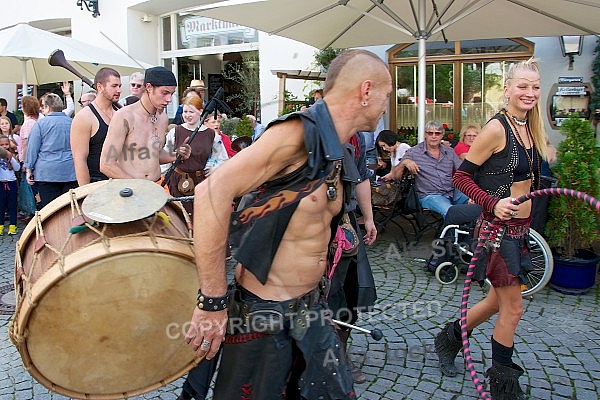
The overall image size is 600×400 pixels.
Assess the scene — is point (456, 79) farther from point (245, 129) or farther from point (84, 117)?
point (84, 117)

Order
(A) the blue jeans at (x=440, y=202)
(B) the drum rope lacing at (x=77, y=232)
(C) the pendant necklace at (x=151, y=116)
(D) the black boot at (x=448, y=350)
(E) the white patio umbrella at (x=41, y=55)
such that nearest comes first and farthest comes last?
1. (B) the drum rope lacing at (x=77, y=232)
2. (D) the black boot at (x=448, y=350)
3. (C) the pendant necklace at (x=151, y=116)
4. (A) the blue jeans at (x=440, y=202)
5. (E) the white patio umbrella at (x=41, y=55)

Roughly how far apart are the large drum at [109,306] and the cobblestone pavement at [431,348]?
1270mm

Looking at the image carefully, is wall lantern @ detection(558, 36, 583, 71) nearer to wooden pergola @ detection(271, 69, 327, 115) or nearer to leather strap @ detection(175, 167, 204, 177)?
wooden pergola @ detection(271, 69, 327, 115)

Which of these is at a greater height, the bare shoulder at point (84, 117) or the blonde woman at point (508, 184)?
the bare shoulder at point (84, 117)

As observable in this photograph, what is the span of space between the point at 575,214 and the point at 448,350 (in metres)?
2.23

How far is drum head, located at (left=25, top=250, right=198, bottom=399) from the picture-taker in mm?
2004

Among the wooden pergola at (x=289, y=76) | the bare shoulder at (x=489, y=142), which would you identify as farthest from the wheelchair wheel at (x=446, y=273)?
the wooden pergola at (x=289, y=76)

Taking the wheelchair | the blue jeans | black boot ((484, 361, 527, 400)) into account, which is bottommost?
black boot ((484, 361, 527, 400))

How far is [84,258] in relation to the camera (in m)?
2.00

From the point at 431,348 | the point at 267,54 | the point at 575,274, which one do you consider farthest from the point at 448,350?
the point at 267,54

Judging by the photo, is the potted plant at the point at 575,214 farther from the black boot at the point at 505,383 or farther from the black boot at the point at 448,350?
the black boot at the point at 505,383

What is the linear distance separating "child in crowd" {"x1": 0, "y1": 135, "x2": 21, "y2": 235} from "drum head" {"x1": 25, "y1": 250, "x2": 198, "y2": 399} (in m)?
6.29

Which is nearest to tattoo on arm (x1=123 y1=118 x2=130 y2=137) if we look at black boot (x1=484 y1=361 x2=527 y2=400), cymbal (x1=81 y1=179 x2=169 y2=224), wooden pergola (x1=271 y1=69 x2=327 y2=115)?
cymbal (x1=81 y1=179 x2=169 y2=224)

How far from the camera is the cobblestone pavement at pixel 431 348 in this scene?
3355 millimetres
